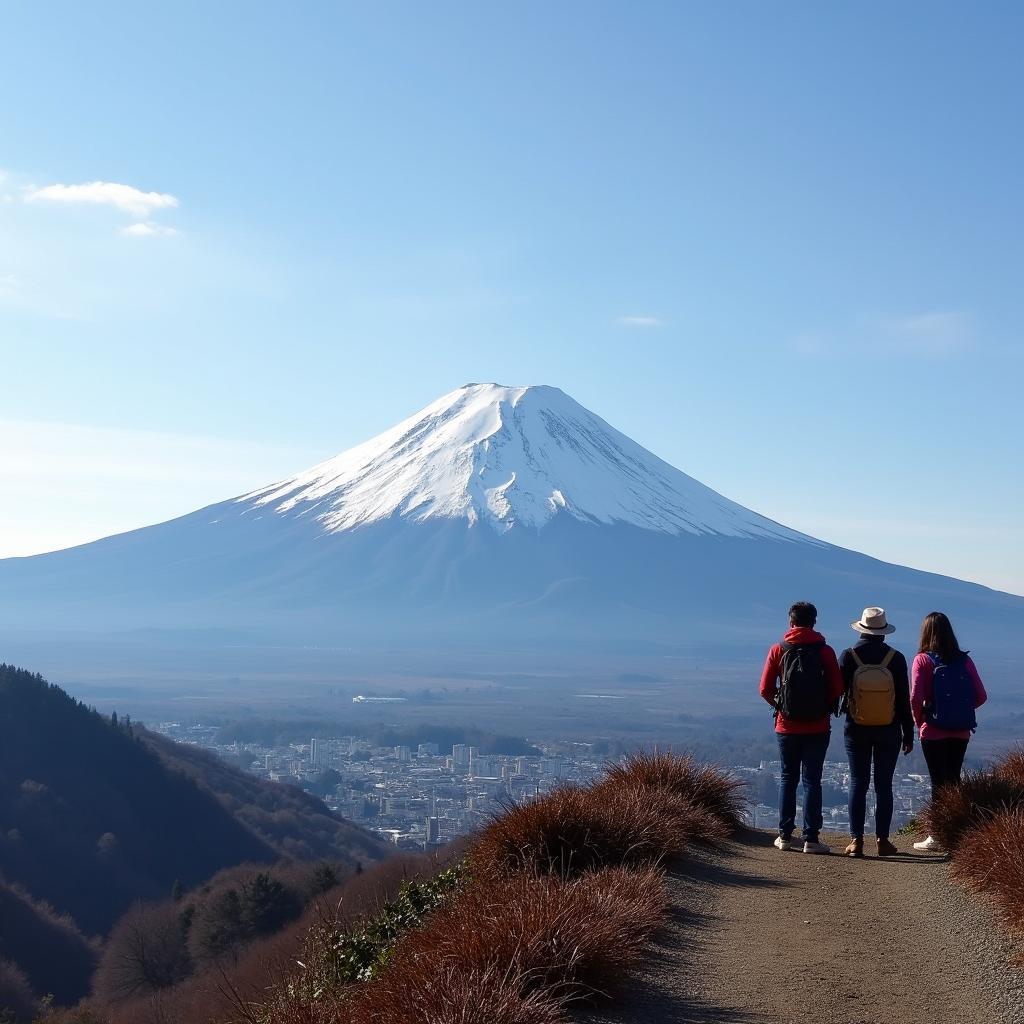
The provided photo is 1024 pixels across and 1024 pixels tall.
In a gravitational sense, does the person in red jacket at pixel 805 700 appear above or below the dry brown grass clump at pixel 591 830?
above

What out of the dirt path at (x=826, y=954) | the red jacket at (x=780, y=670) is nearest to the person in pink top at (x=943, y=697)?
the red jacket at (x=780, y=670)

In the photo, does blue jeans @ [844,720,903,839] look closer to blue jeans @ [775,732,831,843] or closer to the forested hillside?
blue jeans @ [775,732,831,843]

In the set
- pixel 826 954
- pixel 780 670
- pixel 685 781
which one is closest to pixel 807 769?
pixel 780 670

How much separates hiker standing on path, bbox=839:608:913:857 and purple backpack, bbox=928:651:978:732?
189mm

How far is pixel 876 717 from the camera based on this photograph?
8.74 metres

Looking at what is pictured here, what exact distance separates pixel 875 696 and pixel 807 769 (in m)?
0.71

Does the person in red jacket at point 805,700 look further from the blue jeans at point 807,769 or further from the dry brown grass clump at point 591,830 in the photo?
the dry brown grass clump at point 591,830

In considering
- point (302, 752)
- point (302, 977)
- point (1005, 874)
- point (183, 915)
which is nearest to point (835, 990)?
point (1005, 874)

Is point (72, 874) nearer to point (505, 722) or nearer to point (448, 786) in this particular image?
point (448, 786)

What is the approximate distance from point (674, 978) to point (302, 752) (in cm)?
9745

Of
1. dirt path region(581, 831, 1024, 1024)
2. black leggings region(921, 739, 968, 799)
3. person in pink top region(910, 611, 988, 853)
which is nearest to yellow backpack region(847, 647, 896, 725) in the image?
person in pink top region(910, 611, 988, 853)

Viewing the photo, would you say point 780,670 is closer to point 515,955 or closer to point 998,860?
point 998,860

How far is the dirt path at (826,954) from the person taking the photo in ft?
16.7

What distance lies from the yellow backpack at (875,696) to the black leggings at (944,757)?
1.29 feet
